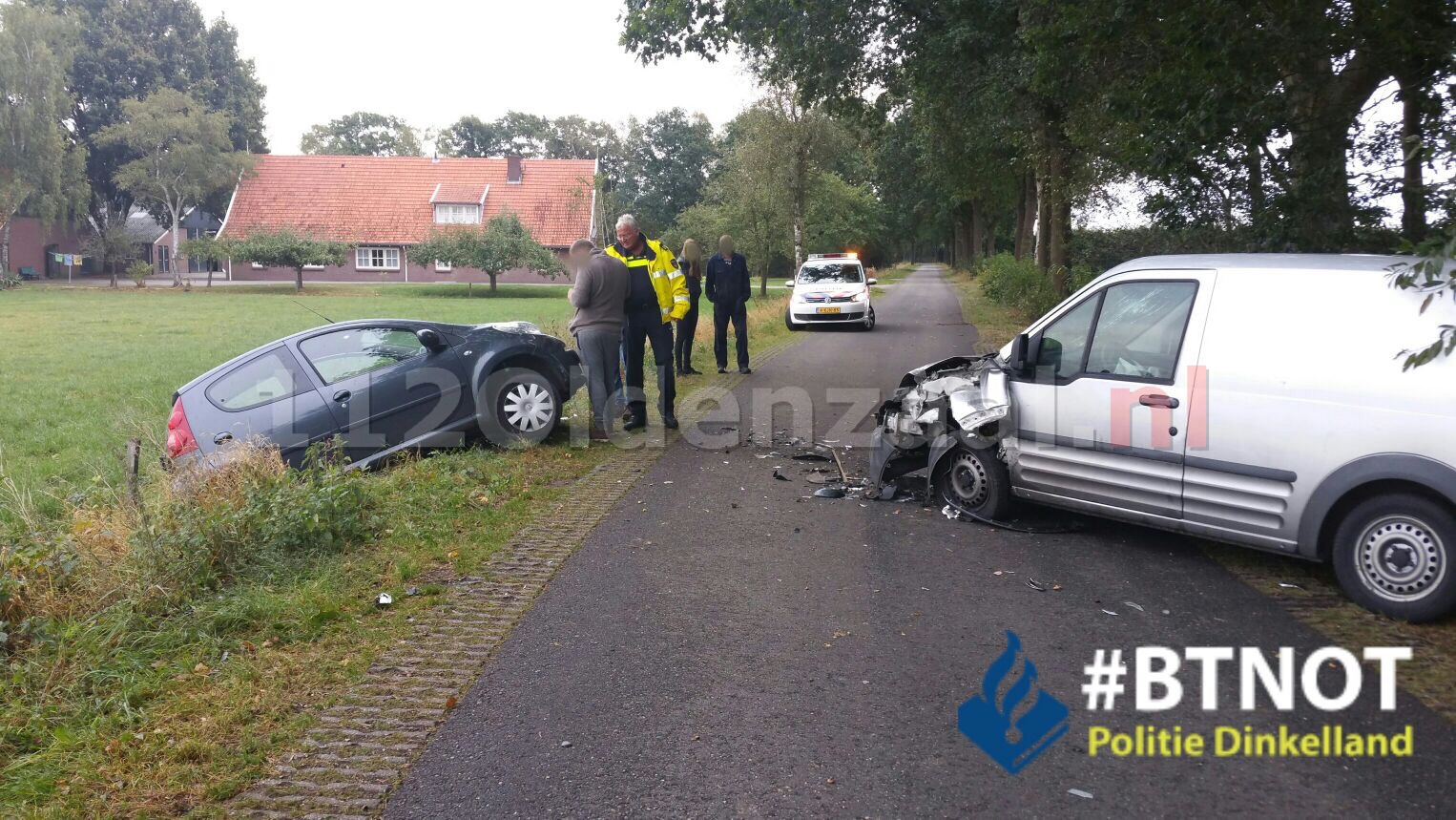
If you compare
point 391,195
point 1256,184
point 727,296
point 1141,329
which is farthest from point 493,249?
point 1141,329

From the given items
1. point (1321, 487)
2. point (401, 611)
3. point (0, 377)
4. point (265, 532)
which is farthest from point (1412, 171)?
point (0, 377)

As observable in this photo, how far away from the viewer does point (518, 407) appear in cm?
972

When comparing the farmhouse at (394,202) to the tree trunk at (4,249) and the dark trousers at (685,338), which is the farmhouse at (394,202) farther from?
the dark trousers at (685,338)

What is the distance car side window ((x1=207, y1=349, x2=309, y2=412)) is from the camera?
8.61 meters

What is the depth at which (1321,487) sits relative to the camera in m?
5.35

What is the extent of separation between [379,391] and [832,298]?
1655cm

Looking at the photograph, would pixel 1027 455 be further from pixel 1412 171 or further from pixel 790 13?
pixel 790 13

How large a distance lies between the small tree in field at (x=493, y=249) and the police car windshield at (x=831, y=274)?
90.9 feet

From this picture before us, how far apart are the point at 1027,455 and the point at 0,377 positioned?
1747cm

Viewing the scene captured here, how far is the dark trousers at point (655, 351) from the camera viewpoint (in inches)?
423

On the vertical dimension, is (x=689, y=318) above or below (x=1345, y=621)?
above

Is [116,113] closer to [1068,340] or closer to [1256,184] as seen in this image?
[1256,184]

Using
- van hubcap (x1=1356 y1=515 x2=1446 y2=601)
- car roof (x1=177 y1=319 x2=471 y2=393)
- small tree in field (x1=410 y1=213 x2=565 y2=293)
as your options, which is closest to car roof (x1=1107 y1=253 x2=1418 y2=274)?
van hubcap (x1=1356 y1=515 x2=1446 y2=601)

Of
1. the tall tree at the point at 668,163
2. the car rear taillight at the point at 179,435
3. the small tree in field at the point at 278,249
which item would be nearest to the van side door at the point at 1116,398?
the car rear taillight at the point at 179,435
